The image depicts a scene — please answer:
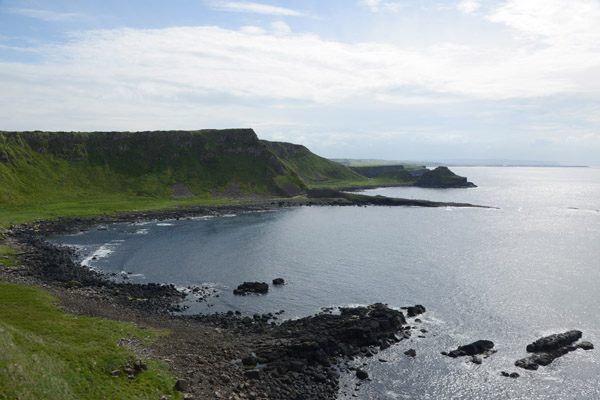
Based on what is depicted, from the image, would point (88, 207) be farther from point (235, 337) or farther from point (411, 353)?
point (411, 353)

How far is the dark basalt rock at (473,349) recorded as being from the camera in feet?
151

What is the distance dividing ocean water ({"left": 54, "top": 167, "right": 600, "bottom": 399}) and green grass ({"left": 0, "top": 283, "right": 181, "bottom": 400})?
16938 mm

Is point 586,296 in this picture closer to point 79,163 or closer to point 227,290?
point 227,290

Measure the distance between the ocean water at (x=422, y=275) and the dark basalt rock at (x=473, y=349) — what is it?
1.29 m

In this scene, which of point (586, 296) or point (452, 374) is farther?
point (586, 296)

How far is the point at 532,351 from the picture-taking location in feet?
154

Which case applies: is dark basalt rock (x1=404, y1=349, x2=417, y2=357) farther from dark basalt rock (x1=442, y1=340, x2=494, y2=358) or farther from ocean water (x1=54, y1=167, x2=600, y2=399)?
dark basalt rock (x1=442, y1=340, x2=494, y2=358)

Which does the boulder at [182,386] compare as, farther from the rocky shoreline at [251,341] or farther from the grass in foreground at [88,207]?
the grass in foreground at [88,207]

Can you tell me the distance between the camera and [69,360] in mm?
33156

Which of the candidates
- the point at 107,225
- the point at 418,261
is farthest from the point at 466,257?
the point at 107,225

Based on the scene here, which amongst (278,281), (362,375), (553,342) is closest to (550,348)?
(553,342)

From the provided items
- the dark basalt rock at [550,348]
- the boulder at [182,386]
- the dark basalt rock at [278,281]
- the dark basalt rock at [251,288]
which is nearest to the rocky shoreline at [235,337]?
the boulder at [182,386]

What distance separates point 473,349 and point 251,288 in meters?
35.4

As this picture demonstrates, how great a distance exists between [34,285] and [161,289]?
18.9 metres
